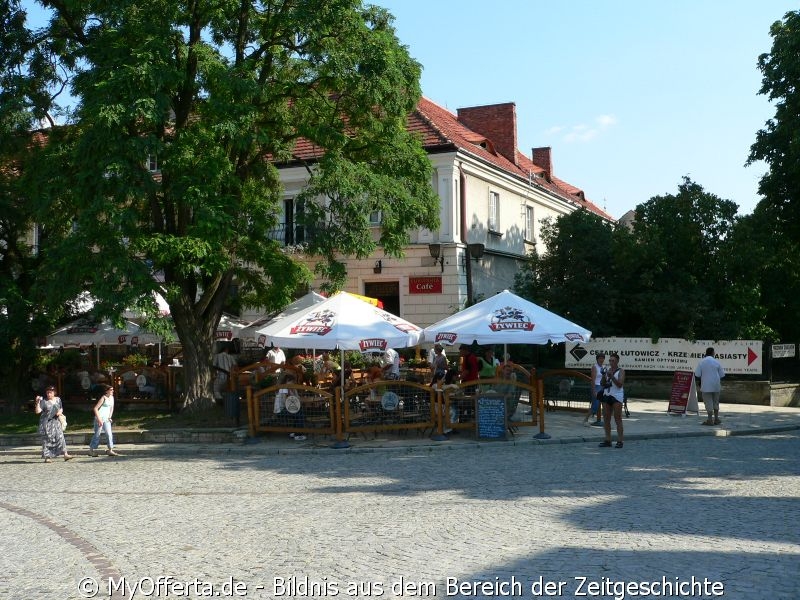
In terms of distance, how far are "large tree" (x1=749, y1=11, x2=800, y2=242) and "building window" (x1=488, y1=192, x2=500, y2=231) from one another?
8.56m

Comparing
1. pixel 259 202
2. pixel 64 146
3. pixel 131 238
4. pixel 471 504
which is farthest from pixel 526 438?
pixel 64 146

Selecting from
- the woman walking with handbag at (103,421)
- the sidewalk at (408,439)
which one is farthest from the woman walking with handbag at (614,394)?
the woman walking with handbag at (103,421)

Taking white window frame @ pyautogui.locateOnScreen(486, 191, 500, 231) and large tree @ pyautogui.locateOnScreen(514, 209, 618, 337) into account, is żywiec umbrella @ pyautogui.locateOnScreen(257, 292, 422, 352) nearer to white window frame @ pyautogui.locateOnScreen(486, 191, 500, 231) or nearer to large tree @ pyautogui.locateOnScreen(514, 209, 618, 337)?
large tree @ pyautogui.locateOnScreen(514, 209, 618, 337)

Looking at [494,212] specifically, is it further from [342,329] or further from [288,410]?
[288,410]

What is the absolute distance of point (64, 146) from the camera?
57.7 ft

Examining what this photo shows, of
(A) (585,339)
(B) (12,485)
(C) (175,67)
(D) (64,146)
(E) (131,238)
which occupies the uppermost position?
(C) (175,67)

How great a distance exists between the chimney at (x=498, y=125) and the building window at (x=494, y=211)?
5182 millimetres

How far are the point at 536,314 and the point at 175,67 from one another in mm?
8719

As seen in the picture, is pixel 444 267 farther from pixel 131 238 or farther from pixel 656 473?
pixel 656 473

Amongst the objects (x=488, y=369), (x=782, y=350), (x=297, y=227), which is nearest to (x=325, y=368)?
(x=297, y=227)

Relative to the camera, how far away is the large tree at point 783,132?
77.8ft

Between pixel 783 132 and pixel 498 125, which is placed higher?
pixel 498 125

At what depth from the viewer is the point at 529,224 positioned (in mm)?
33812

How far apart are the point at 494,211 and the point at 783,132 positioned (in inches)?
392
